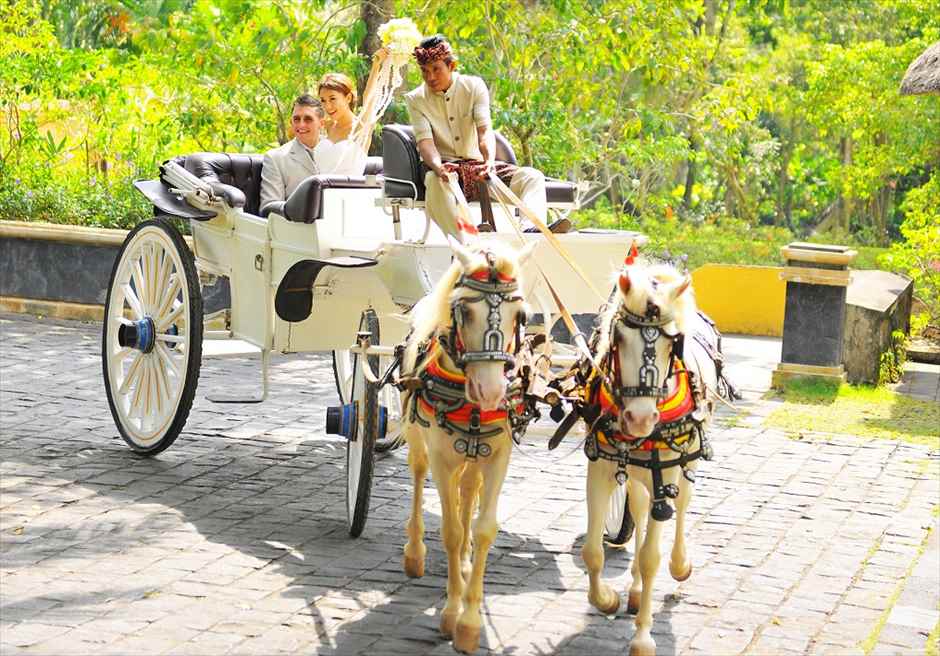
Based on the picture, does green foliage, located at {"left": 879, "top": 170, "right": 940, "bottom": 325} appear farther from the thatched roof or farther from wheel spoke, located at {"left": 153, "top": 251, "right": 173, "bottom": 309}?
wheel spoke, located at {"left": 153, "top": 251, "right": 173, "bottom": 309}

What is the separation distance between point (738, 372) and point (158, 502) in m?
6.53

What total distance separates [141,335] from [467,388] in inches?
143

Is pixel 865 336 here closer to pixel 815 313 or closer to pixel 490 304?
pixel 815 313

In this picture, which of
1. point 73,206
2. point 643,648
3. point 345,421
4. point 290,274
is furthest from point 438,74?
point 73,206

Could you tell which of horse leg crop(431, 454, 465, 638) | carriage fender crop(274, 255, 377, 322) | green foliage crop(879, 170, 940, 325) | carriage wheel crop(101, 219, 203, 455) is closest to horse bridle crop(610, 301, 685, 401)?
horse leg crop(431, 454, 465, 638)

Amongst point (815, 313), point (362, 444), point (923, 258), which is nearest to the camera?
point (362, 444)

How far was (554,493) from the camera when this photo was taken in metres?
8.02

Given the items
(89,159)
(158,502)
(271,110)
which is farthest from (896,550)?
(89,159)

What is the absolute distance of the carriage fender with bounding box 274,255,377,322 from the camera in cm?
725

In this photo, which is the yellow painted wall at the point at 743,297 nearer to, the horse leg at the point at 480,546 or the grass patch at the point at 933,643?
the grass patch at the point at 933,643

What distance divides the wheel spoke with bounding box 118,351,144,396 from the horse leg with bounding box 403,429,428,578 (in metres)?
2.75

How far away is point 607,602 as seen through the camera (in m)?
5.84

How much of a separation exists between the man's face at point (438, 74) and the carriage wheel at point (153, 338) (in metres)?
1.90

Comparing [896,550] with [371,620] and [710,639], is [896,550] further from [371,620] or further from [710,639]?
[371,620]
